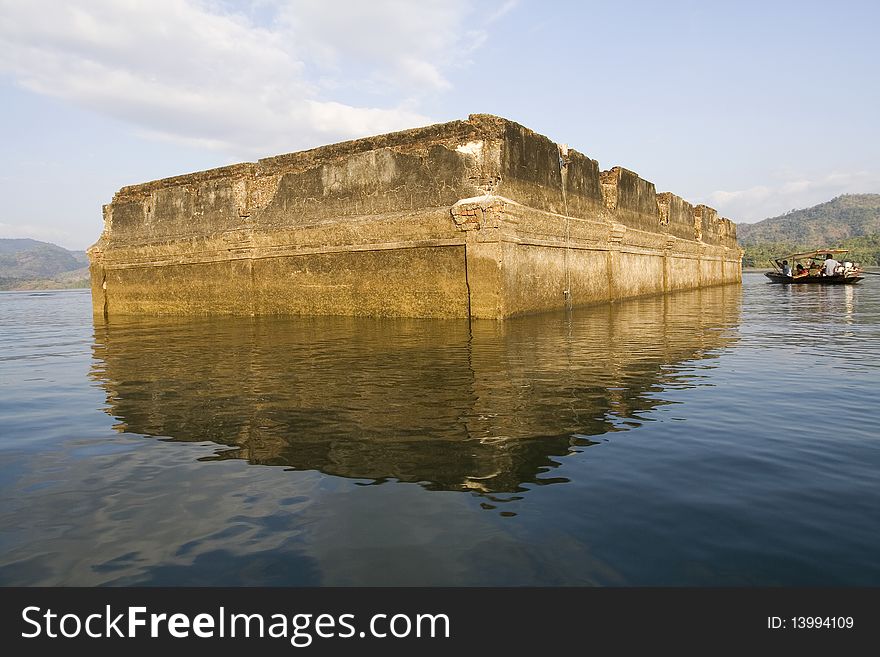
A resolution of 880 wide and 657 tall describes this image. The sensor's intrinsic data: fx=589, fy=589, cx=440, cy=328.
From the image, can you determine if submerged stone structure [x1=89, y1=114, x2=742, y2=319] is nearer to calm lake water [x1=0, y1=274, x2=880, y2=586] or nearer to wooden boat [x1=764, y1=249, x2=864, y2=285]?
calm lake water [x1=0, y1=274, x2=880, y2=586]

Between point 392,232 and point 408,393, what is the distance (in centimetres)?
656

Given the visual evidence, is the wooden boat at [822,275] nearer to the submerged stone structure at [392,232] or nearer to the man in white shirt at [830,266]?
the man in white shirt at [830,266]

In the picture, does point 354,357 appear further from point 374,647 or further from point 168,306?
point 168,306

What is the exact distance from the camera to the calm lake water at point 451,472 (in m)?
1.76

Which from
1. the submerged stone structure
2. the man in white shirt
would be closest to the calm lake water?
the submerged stone structure

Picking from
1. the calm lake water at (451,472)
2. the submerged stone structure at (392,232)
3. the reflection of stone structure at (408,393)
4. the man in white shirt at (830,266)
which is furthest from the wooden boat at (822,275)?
the calm lake water at (451,472)

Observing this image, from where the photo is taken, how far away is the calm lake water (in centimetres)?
176

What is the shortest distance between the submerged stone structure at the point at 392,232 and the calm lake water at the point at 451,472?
14.3 ft

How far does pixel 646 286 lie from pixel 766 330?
29.1 ft

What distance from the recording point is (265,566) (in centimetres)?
176

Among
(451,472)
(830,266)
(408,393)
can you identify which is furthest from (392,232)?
(830,266)

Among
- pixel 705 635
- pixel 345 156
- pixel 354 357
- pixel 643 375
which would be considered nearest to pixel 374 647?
pixel 705 635

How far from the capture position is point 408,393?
416cm

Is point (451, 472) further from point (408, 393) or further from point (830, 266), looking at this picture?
point (830, 266)
